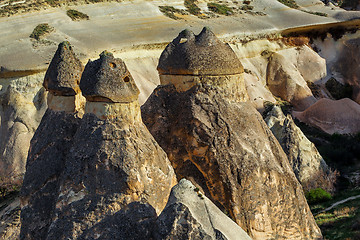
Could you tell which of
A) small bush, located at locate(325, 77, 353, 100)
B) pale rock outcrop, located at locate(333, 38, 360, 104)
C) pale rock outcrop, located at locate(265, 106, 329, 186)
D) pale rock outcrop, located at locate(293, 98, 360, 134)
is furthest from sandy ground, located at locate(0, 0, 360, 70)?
pale rock outcrop, located at locate(265, 106, 329, 186)

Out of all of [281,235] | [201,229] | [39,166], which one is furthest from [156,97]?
[201,229]

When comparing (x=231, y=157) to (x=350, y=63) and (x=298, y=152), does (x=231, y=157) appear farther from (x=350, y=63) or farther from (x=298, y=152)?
(x=350, y=63)

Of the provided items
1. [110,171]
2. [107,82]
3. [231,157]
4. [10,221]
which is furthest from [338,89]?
[110,171]

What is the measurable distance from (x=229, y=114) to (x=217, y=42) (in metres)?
1.34

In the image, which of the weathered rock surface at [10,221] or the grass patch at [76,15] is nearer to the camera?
the weathered rock surface at [10,221]

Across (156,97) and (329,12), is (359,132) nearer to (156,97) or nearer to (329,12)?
(329,12)

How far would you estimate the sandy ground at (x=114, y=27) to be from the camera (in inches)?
842

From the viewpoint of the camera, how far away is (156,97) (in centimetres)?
871

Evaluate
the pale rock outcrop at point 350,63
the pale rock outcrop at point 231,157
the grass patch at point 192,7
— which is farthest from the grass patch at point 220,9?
the pale rock outcrop at point 231,157

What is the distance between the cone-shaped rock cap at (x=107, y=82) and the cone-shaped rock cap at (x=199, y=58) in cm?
199

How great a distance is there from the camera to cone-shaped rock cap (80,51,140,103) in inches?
246

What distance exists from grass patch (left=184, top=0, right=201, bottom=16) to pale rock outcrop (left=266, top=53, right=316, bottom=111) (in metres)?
5.20

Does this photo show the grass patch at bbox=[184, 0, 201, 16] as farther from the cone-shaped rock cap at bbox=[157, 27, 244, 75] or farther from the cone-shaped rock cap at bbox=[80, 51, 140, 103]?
the cone-shaped rock cap at bbox=[80, 51, 140, 103]

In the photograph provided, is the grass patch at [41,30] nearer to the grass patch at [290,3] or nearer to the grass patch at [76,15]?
the grass patch at [76,15]
